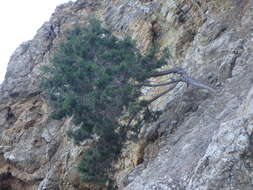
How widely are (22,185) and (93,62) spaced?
12043 mm

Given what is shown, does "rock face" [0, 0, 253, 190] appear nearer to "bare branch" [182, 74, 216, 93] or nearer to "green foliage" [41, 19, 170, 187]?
"bare branch" [182, 74, 216, 93]

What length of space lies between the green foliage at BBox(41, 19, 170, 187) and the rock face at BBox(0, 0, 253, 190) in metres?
1.14

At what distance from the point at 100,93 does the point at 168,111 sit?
9.47ft

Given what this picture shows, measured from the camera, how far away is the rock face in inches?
369

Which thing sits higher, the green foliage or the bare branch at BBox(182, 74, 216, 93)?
the green foliage

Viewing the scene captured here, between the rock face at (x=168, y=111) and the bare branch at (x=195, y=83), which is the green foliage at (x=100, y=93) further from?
the bare branch at (x=195, y=83)

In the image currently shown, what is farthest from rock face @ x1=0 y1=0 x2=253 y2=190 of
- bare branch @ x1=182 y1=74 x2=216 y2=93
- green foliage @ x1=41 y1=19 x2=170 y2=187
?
green foliage @ x1=41 y1=19 x2=170 y2=187

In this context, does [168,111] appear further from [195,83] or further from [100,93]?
[100,93]

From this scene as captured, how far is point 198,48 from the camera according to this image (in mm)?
19703

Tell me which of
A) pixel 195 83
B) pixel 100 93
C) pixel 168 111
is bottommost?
pixel 168 111

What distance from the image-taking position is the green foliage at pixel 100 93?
1583cm

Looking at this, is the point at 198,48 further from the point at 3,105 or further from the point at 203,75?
the point at 3,105

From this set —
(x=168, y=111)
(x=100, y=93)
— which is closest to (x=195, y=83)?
(x=168, y=111)

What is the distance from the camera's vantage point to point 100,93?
623 inches
